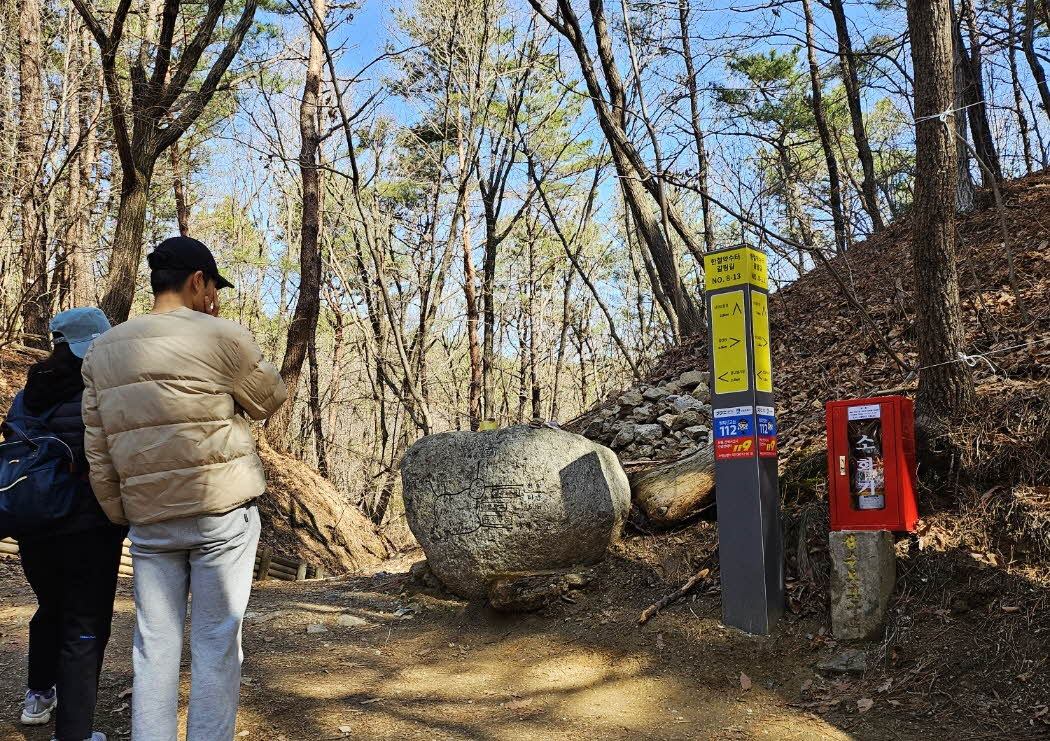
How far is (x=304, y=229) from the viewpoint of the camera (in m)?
12.2

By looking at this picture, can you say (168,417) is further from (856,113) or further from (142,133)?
(856,113)

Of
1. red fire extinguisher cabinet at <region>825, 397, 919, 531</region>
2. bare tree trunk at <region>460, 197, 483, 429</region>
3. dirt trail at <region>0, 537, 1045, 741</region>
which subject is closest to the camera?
dirt trail at <region>0, 537, 1045, 741</region>

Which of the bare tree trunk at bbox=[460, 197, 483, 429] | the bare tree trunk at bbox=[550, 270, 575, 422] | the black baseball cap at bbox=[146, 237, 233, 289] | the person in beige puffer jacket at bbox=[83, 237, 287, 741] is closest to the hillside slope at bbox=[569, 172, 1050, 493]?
the person in beige puffer jacket at bbox=[83, 237, 287, 741]

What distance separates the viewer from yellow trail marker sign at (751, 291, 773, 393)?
4.34 meters

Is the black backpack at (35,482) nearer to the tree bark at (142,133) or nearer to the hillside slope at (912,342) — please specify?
the hillside slope at (912,342)

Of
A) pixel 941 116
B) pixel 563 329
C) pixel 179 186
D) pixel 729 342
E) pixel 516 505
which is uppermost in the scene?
pixel 179 186

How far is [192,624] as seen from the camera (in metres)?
2.54

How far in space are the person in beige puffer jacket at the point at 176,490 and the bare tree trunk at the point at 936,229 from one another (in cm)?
406

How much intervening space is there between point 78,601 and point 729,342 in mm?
3470

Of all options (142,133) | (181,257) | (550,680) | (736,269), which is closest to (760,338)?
(736,269)

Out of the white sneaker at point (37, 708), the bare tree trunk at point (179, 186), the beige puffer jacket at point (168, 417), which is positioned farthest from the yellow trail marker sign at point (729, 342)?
the bare tree trunk at point (179, 186)

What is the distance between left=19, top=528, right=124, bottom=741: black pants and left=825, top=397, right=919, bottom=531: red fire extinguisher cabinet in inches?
144

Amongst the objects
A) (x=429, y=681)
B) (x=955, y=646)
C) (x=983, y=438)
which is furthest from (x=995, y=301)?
Answer: (x=429, y=681)

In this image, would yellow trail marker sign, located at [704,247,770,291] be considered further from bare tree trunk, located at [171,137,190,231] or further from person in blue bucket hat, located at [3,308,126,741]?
bare tree trunk, located at [171,137,190,231]
